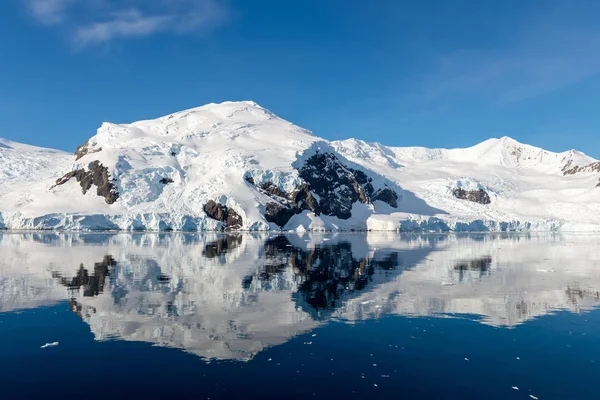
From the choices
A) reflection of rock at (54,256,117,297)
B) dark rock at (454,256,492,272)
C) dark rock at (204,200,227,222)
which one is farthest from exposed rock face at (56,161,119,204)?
dark rock at (454,256,492,272)

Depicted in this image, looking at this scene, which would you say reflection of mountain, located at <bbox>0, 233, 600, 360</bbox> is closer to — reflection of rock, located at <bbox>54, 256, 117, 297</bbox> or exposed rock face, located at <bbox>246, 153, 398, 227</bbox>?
reflection of rock, located at <bbox>54, 256, 117, 297</bbox>

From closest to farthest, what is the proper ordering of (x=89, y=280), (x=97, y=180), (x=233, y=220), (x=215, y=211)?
(x=89, y=280)
(x=215, y=211)
(x=233, y=220)
(x=97, y=180)

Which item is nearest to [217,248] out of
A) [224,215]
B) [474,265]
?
[474,265]

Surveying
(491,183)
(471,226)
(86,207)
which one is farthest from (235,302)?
(491,183)

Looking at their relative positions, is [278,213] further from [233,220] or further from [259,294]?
[259,294]

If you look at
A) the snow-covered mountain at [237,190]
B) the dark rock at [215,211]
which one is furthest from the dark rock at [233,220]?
the dark rock at [215,211]

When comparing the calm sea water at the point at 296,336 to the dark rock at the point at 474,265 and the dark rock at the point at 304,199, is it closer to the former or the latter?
the dark rock at the point at 474,265
